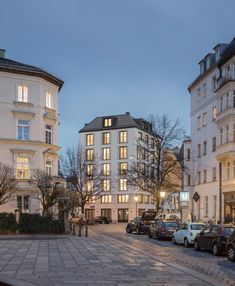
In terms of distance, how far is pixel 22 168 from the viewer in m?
52.2

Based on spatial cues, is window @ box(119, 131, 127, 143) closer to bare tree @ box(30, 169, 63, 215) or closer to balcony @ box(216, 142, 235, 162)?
bare tree @ box(30, 169, 63, 215)

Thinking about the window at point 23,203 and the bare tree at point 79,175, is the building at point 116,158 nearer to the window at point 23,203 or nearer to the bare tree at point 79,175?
the bare tree at point 79,175

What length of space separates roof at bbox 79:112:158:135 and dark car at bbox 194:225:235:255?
255 feet

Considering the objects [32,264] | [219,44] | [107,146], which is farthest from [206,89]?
[107,146]

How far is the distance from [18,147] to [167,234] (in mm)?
A: 20804

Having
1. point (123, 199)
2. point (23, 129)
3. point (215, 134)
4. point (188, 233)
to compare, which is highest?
point (23, 129)

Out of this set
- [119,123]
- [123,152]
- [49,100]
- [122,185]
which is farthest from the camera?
[119,123]

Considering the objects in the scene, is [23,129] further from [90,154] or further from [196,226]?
[90,154]

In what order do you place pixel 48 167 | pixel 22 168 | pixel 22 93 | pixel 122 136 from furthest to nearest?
pixel 122 136 < pixel 48 167 < pixel 22 93 < pixel 22 168

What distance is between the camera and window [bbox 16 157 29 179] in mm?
51906

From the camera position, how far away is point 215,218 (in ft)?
171

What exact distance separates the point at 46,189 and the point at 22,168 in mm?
6157

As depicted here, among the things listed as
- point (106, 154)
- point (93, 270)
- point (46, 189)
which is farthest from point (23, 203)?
point (106, 154)

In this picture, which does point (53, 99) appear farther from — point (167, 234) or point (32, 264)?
point (32, 264)
